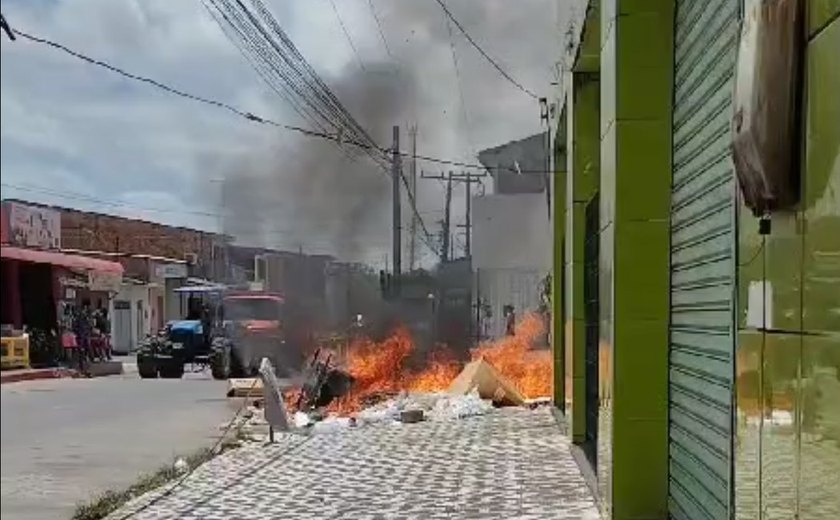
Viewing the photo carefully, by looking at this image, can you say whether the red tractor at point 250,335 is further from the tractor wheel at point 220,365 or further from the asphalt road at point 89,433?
the asphalt road at point 89,433

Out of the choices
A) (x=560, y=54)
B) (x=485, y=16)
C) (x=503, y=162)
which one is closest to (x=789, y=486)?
(x=485, y=16)

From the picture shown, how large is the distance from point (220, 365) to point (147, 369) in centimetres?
103

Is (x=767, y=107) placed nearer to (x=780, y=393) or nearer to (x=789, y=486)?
(x=780, y=393)

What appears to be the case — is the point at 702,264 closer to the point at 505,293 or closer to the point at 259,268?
the point at 259,268

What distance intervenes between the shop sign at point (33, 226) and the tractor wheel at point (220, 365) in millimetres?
1550

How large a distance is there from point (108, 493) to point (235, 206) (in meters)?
1.28

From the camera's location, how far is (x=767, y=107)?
8.39 ft

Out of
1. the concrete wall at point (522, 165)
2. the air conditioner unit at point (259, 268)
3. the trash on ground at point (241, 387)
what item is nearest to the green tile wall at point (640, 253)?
the trash on ground at point (241, 387)

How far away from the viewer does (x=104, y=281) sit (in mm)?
1977

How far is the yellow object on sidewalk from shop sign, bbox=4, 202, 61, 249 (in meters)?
0.15

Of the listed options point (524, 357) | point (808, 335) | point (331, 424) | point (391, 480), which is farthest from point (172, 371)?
point (524, 357)

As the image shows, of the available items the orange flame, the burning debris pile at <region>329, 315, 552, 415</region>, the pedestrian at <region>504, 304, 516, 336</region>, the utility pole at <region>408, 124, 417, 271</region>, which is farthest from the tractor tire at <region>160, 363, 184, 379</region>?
the pedestrian at <region>504, 304, 516, 336</region>

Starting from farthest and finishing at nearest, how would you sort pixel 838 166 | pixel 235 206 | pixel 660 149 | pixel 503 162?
1. pixel 503 162
2. pixel 660 149
3. pixel 235 206
4. pixel 838 166

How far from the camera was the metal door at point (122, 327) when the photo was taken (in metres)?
2.09
